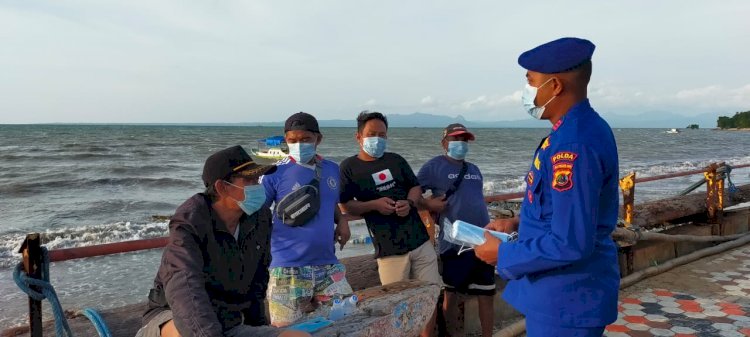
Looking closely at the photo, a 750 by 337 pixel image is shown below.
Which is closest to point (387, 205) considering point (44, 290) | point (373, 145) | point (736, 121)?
point (373, 145)

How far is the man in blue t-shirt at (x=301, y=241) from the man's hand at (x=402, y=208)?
0.44 m

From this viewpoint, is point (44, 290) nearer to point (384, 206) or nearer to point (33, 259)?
point (33, 259)

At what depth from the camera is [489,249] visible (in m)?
1.96

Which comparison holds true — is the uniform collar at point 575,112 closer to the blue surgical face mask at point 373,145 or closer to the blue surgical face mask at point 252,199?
the blue surgical face mask at point 252,199

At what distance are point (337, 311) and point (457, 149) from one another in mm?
1788

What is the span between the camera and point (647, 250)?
5938mm

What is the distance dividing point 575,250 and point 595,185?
0.22 meters

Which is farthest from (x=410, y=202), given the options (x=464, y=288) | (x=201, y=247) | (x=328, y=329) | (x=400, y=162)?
(x=201, y=247)

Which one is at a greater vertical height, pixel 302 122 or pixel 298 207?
pixel 302 122

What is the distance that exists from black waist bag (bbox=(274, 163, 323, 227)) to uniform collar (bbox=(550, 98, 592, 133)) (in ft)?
5.31

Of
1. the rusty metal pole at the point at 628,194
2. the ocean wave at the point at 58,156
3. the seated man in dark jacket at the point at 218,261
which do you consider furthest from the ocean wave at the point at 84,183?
the seated man in dark jacket at the point at 218,261

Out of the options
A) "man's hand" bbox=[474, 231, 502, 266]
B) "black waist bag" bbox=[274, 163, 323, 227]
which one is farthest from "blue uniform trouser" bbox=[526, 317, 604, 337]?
"black waist bag" bbox=[274, 163, 323, 227]

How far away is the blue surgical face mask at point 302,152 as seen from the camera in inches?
131

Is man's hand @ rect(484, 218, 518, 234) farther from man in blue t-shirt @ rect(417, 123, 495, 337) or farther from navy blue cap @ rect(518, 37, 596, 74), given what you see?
man in blue t-shirt @ rect(417, 123, 495, 337)
